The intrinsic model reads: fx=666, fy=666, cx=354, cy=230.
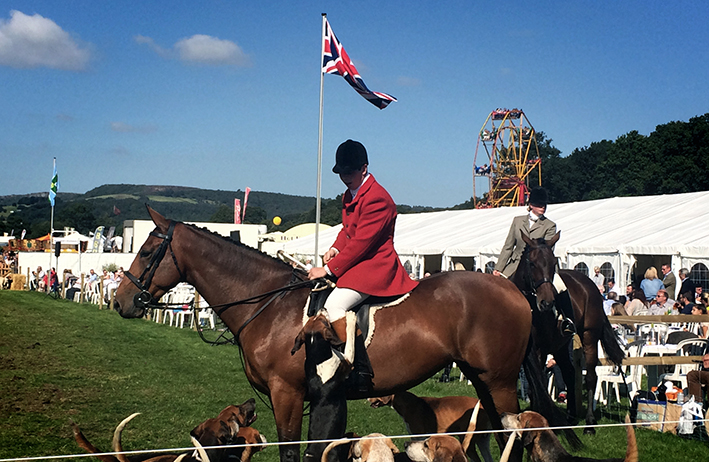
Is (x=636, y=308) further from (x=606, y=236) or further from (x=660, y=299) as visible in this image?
(x=606, y=236)

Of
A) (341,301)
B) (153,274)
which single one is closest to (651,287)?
(341,301)

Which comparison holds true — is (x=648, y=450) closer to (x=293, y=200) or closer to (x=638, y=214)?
(x=638, y=214)

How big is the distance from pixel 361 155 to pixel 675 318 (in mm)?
6424

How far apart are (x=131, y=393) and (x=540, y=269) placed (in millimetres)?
6688

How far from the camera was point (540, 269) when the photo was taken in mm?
7062

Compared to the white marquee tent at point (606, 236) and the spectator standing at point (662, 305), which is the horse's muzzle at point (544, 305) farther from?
the white marquee tent at point (606, 236)

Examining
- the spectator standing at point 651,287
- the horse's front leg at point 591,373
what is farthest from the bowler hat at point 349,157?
the spectator standing at point 651,287

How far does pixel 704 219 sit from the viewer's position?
53.4 feet

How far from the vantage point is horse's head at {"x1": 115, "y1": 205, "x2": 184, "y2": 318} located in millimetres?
5422

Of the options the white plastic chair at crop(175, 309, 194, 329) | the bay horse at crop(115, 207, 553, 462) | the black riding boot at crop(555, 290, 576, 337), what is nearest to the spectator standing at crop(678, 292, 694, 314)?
the black riding boot at crop(555, 290, 576, 337)

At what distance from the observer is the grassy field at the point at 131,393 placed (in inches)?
279

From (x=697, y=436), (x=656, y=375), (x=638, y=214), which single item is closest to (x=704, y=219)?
(x=638, y=214)

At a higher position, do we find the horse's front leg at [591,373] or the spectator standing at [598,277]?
the spectator standing at [598,277]

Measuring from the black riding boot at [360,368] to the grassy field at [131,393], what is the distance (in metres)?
2.05
